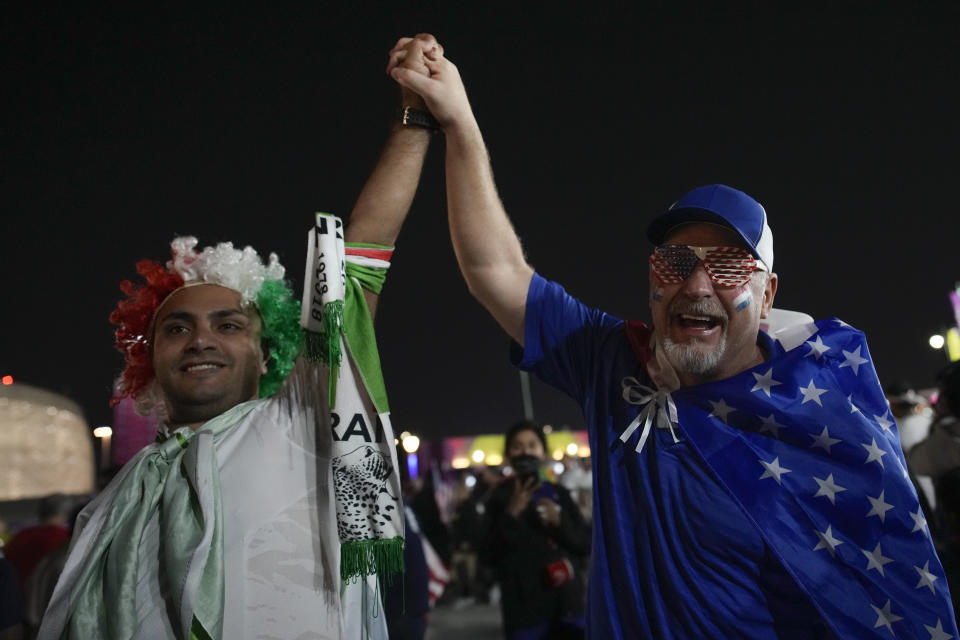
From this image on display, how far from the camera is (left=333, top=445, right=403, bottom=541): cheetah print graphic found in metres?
2.17

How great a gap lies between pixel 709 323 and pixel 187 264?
1.87 metres

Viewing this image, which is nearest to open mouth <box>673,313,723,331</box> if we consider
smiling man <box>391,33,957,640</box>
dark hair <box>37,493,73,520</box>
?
smiling man <box>391,33,957,640</box>

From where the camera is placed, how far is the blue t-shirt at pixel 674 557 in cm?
222

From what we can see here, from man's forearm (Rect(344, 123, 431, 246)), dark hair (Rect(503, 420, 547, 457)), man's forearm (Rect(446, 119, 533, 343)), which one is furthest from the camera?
dark hair (Rect(503, 420, 547, 457))

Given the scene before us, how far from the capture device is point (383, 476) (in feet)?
7.32

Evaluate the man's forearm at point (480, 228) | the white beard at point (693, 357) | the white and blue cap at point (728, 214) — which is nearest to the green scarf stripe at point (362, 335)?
the man's forearm at point (480, 228)

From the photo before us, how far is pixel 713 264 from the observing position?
250 centimetres

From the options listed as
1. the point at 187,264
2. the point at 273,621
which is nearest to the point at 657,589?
the point at 273,621

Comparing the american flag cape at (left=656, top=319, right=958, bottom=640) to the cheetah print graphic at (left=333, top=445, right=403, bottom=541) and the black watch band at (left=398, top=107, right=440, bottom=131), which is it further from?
the black watch band at (left=398, top=107, right=440, bottom=131)

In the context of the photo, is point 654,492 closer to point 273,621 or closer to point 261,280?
point 273,621

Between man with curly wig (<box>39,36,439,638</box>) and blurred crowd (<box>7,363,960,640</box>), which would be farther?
blurred crowd (<box>7,363,960,640</box>)

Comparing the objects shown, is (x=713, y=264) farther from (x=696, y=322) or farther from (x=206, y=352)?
(x=206, y=352)

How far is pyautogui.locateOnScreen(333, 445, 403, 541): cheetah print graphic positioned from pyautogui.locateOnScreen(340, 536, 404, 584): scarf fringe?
0.02 meters

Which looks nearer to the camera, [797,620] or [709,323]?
[797,620]
